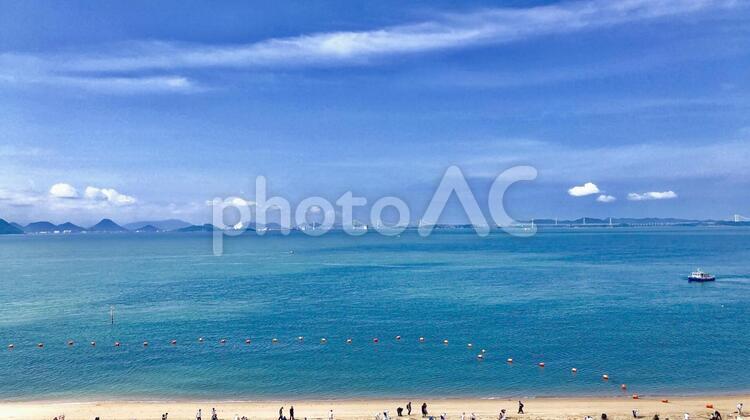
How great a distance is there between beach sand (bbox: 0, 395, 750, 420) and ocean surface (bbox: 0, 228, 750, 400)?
185cm

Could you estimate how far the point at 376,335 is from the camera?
67.6 metres

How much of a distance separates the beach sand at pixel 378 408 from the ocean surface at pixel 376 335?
185cm

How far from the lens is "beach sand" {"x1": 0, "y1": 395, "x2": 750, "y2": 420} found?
4312 cm

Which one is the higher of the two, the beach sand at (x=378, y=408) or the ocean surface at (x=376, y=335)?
the ocean surface at (x=376, y=335)

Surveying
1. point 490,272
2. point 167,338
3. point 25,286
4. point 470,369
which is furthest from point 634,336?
point 25,286

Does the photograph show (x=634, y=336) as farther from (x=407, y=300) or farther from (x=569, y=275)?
(x=569, y=275)

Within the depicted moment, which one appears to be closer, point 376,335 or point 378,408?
point 378,408

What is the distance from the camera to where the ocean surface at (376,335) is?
51062mm

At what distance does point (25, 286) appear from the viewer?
11294cm

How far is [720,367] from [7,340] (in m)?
79.3

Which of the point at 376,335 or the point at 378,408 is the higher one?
the point at 376,335

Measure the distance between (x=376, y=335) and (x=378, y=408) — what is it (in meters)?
22.3

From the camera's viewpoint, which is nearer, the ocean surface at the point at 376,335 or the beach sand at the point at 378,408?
the beach sand at the point at 378,408

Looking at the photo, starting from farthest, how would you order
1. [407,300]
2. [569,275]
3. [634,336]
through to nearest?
[569,275] → [407,300] → [634,336]
